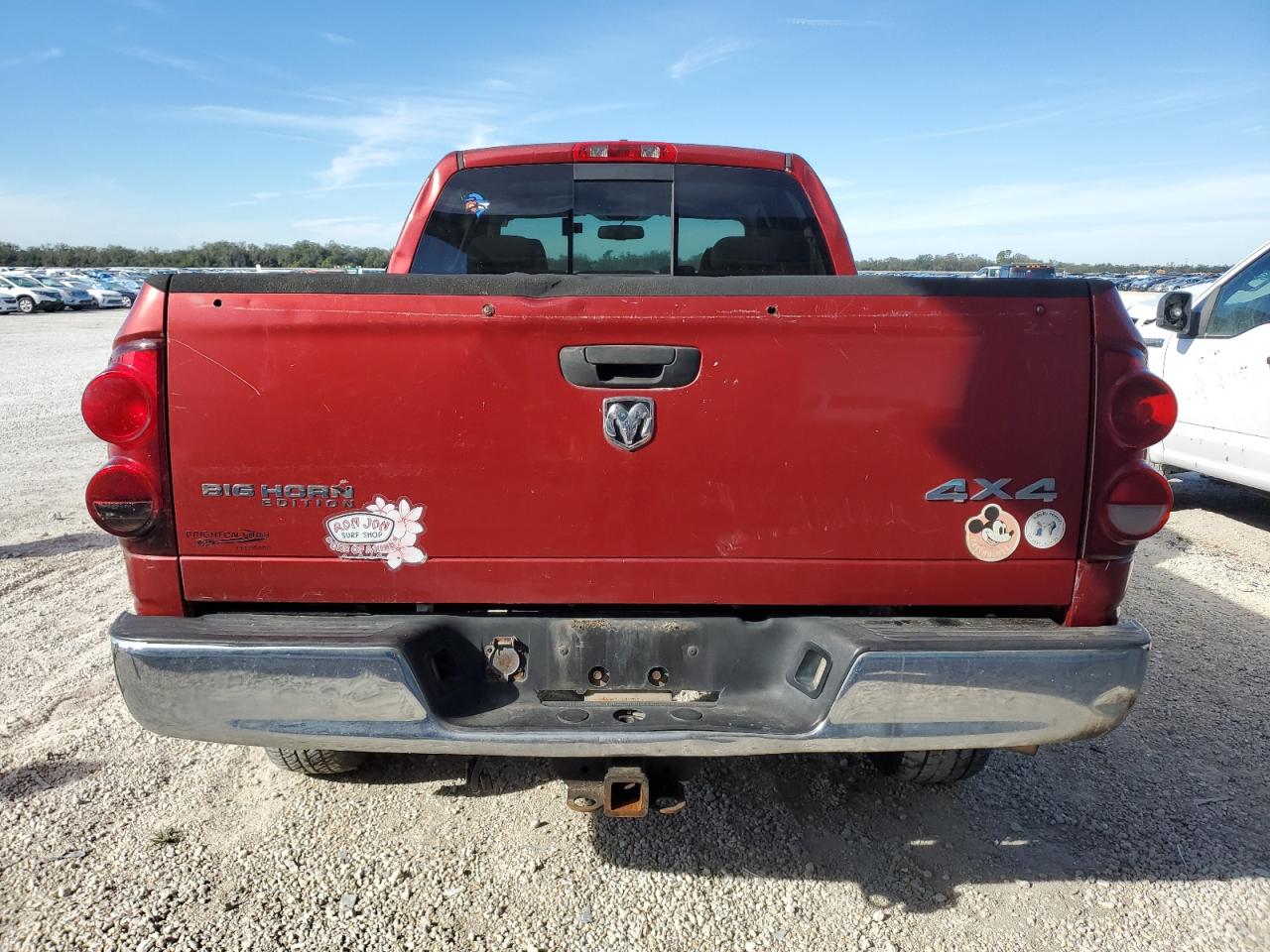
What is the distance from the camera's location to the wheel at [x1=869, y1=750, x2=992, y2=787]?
2.85 meters

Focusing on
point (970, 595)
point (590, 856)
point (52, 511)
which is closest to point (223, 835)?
point (590, 856)

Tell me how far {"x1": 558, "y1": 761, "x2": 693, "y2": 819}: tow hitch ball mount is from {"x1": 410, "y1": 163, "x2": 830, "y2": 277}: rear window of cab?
2215 mm

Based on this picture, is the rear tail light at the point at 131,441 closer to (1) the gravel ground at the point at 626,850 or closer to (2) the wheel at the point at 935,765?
(1) the gravel ground at the point at 626,850

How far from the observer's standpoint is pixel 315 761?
297cm

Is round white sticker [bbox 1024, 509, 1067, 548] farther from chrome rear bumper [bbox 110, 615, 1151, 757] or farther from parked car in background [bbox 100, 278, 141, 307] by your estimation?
parked car in background [bbox 100, 278, 141, 307]

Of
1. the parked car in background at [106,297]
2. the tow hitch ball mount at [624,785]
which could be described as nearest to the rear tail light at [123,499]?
the tow hitch ball mount at [624,785]

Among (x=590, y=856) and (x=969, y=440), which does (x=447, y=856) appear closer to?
(x=590, y=856)

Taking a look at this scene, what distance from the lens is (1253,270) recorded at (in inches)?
237

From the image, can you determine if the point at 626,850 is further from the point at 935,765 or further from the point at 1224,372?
the point at 1224,372

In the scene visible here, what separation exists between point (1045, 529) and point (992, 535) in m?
0.13

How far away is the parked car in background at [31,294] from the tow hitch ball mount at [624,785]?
42351 millimetres

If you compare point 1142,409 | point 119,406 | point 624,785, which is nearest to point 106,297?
point 119,406

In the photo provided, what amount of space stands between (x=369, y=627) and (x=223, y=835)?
1178 millimetres

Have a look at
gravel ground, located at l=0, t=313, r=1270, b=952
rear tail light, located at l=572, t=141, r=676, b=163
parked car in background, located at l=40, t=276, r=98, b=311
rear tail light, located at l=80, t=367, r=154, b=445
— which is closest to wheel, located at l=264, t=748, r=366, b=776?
gravel ground, located at l=0, t=313, r=1270, b=952
